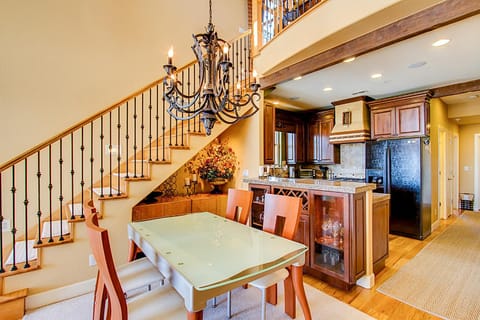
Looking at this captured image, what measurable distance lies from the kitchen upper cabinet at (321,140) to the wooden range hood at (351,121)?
326mm

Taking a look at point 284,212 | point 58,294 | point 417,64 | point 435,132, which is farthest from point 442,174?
point 58,294

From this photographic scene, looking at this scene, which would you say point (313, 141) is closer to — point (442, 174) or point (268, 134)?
point (268, 134)

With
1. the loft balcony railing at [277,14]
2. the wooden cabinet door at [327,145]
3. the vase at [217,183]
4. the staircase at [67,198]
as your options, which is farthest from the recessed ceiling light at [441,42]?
the vase at [217,183]

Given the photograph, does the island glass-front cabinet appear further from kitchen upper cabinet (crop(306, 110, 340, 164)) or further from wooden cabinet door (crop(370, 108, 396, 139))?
kitchen upper cabinet (crop(306, 110, 340, 164))

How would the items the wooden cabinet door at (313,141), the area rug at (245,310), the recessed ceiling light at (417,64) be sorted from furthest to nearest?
the wooden cabinet door at (313,141)
the recessed ceiling light at (417,64)
the area rug at (245,310)

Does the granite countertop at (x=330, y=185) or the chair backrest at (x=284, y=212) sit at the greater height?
the granite countertop at (x=330, y=185)

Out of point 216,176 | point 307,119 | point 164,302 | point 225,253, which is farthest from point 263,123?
point 164,302

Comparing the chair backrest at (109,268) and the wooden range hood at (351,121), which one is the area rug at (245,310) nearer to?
the chair backrest at (109,268)

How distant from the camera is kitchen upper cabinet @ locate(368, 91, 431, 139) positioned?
4.25 metres

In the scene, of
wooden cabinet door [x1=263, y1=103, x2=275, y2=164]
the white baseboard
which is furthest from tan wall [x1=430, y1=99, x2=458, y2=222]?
the white baseboard

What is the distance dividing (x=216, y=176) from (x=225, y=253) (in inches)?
106

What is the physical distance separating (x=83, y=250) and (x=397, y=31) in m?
4.00

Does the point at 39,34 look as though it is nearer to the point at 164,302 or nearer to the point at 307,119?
the point at 164,302

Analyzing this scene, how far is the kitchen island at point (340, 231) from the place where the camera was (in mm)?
2494
